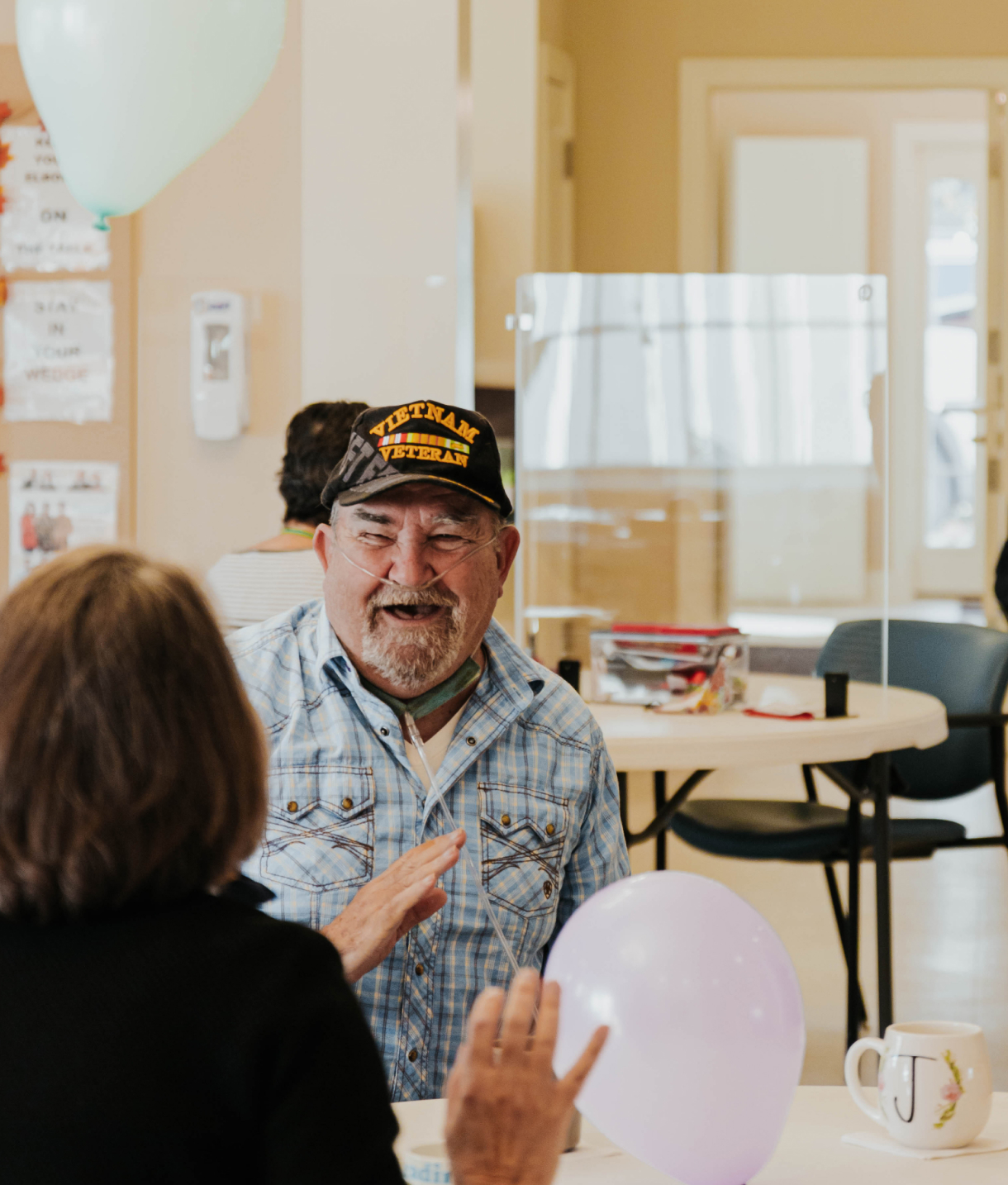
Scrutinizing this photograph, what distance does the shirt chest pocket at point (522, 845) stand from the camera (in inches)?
58.7

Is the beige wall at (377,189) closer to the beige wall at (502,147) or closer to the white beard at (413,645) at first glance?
the beige wall at (502,147)

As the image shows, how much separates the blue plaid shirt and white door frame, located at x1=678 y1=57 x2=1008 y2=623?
477cm

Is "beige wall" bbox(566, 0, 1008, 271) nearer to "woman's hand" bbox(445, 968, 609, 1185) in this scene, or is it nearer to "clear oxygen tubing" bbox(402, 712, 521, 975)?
"clear oxygen tubing" bbox(402, 712, 521, 975)

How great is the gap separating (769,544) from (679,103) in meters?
3.49

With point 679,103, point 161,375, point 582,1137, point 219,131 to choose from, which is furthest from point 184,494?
point 679,103

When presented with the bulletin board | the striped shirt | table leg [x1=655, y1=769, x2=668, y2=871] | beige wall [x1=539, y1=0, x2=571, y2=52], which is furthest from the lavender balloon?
Answer: beige wall [x1=539, y1=0, x2=571, y2=52]

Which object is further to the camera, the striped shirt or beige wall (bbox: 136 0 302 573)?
beige wall (bbox: 136 0 302 573)

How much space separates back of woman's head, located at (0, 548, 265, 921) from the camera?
805 mm

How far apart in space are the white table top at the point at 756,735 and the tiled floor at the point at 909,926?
76cm

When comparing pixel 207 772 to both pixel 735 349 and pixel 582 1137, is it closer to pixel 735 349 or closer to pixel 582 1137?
pixel 582 1137

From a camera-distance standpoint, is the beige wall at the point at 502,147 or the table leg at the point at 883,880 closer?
the table leg at the point at 883,880

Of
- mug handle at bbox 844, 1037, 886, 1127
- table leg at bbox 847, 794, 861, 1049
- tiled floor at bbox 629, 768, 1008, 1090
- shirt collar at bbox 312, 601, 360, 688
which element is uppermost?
shirt collar at bbox 312, 601, 360, 688

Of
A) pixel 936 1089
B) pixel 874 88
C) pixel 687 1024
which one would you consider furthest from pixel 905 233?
pixel 687 1024

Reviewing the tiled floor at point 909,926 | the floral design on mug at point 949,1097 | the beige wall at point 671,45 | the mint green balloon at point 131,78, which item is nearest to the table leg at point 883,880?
the tiled floor at point 909,926
